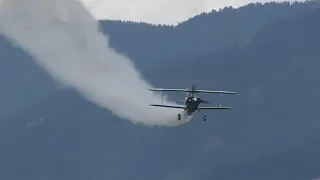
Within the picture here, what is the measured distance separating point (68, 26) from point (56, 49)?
518 centimetres

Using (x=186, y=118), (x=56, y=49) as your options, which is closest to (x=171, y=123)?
(x=186, y=118)

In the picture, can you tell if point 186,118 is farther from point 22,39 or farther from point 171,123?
point 22,39

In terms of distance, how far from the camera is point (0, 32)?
608 feet

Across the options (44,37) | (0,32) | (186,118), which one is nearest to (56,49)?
(44,37)

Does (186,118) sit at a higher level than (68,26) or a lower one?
lower

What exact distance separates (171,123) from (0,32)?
38.4 metres

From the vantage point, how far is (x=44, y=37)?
19562 centimetres

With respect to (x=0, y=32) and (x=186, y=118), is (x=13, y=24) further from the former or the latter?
(x=186, y=118)

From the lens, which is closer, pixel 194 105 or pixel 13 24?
pixel 194 105

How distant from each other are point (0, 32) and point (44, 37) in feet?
40.5

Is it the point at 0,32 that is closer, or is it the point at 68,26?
the point at 0,32

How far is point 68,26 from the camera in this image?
652ft

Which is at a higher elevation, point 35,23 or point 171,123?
point 35,23

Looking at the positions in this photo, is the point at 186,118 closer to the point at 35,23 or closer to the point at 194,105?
the point at 194,105
